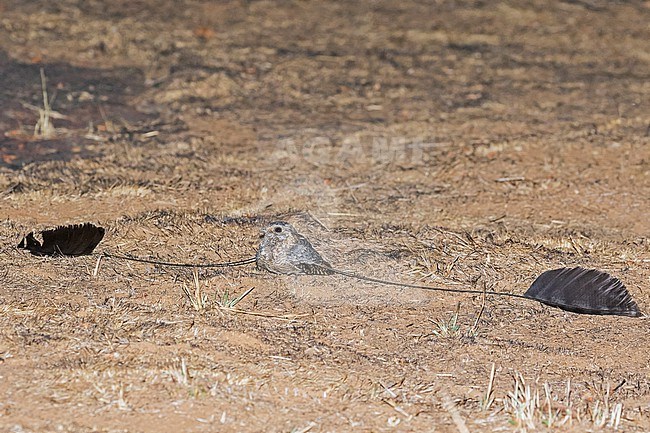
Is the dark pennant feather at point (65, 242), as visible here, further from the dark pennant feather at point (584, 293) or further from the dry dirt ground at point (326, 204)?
the dark pennant feather at point (584, 293)

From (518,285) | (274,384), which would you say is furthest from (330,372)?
(518,285)

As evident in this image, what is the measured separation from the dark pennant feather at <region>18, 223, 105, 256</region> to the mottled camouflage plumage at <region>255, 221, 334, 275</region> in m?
0.69

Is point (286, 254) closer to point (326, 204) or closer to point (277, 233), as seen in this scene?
point (277, 233)

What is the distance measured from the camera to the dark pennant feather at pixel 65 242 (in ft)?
11.0

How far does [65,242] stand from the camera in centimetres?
338

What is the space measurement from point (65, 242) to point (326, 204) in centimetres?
125

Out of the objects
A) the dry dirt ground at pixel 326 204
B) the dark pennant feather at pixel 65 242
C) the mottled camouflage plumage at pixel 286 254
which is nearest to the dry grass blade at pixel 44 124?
the dry dirt ground at pixel 326 204

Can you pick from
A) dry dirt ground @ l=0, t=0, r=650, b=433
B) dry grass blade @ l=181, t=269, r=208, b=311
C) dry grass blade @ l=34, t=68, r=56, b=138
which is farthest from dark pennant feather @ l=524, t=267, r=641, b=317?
dry grass blade @ l=34, t=68, r=56, b=138

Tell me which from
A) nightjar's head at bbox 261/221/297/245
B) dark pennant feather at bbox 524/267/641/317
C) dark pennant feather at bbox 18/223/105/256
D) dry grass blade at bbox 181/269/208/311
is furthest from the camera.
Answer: dark pennant feather at bbox 18/223/105/256

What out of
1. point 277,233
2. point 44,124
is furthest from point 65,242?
point 44,124

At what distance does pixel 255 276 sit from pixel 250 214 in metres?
0.70

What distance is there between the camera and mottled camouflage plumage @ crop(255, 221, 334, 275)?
3.23m

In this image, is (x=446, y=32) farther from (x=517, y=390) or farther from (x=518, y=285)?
(x=517, y=390)

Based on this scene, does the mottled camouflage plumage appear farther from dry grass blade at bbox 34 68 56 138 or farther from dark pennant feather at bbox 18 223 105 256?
dry grass blade at bbox 34 68 56 138
